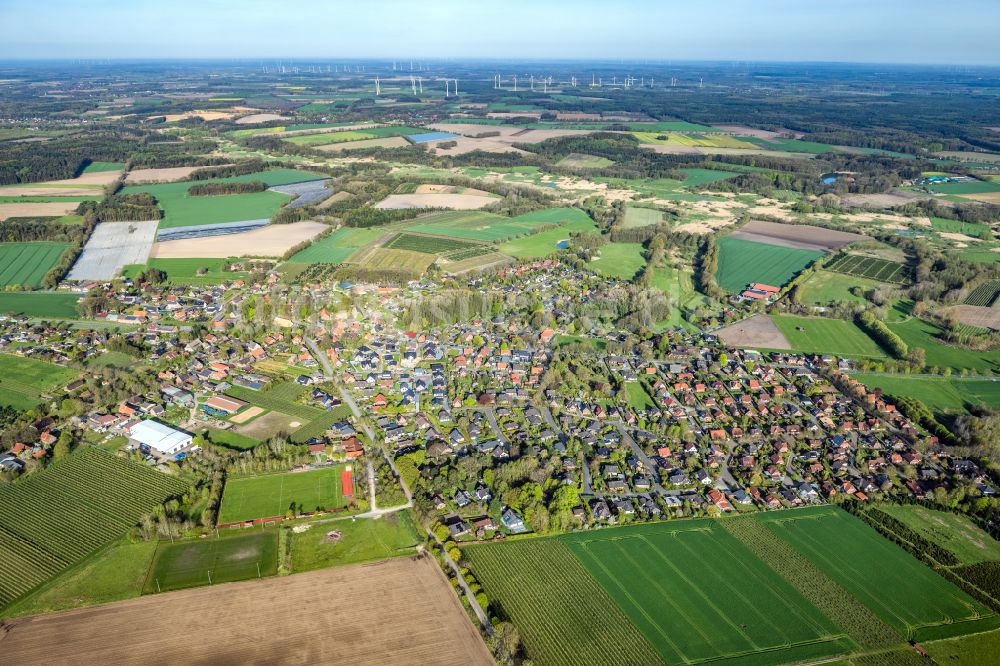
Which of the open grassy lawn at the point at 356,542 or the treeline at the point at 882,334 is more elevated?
the treeline at the point at 882,334

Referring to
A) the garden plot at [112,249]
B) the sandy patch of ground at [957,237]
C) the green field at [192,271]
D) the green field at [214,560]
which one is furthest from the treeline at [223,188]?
the sandy patch of ground at [957,237]

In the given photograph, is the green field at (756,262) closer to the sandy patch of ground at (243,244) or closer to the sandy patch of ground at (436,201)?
the sandy patch of ground at (436,201)

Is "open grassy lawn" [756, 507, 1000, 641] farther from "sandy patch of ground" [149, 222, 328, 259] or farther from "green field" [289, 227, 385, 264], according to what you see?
"sandy patch of ground" [149, 222, 328, 259]

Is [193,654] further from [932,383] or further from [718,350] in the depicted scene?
[932,383]

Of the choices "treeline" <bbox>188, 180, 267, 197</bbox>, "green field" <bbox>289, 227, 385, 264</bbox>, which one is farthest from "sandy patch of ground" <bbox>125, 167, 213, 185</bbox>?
"green field" <bbox>289, 227, 385, 264</bbox>

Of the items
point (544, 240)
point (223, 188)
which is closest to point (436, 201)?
point (544, 240)

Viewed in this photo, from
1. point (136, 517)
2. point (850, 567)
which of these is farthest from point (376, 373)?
point (850, 567)

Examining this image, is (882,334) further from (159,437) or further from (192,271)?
(192,271)
